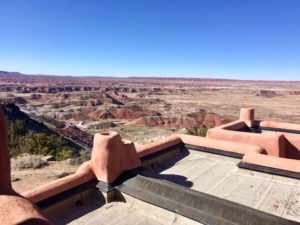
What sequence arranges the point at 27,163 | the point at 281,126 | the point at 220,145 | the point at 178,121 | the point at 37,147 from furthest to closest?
the point at 178,121
the point at 37,147
the point at 27,163
the point at 281,126
the point at 220,145

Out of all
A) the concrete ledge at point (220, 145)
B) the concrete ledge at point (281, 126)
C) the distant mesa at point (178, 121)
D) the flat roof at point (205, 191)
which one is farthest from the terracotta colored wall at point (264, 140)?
the distant mesa at point (178, 121)

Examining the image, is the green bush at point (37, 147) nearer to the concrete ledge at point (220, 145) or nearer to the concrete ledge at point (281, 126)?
the concrete ledge at point (220, 145)

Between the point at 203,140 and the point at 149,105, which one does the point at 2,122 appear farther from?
the point at 149,105

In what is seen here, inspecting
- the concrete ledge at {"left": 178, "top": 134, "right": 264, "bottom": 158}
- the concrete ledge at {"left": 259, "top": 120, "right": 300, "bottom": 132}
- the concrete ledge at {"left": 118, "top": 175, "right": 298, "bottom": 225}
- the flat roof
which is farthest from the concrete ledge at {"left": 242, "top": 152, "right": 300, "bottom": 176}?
the concrete ledge at {"left": 259, "top": 120, "right": 300, "bottom": 132}

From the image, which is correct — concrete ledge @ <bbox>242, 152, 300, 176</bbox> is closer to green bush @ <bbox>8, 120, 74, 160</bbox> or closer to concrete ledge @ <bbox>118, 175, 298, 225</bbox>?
concrete ledge @ <bbox>118, 175, 298, 225</bbox>

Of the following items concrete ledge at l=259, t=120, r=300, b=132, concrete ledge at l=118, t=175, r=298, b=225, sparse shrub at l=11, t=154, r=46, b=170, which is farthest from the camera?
sparse shrub at l=11, t=154, r=46, b=170

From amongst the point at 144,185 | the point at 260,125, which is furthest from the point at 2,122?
the point at 260,125

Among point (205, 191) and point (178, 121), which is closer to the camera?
point (205, 191)

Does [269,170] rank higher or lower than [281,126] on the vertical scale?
lower

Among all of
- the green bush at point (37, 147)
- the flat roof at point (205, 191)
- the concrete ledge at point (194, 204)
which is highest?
the concrete ledge at point (194, 204)

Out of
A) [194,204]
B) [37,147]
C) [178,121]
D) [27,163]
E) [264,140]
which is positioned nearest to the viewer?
[194,204]

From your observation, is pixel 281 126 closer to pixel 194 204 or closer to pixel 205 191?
pixel 205 191

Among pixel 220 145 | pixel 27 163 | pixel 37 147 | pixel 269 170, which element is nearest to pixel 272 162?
pixel 269 170

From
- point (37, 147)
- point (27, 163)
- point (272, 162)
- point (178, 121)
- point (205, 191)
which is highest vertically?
point (272, 162)
